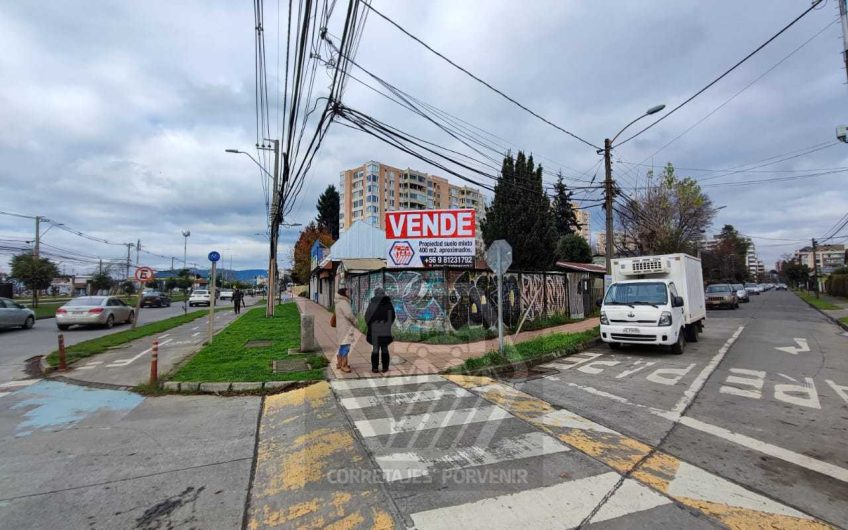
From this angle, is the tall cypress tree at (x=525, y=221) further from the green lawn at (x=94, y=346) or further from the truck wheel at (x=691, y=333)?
the green lawn at (x=94, y=346)

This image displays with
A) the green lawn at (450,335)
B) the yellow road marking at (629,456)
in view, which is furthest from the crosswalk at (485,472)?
the green lawn at (450,335)

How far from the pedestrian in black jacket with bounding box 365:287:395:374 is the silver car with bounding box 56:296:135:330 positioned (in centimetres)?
1487

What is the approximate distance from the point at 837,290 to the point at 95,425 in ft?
161

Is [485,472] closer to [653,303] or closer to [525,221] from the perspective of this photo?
[653,303]

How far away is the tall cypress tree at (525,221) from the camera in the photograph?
80.6 ft

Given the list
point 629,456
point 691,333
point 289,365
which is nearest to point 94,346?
point 289,365

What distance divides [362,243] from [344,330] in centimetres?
1712

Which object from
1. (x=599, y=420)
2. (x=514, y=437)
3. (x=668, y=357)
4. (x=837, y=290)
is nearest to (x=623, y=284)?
(x=668, y=357)

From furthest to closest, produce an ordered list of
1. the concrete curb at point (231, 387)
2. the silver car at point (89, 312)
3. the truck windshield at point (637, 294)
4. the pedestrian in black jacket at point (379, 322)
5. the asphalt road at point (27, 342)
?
1. the silver car at point (89, 312)
2. the truck windshield at point (637, 294)
3. the asphalt road at point (27, 342)
4. the pedestrian in black jacket at point (379, 322)
5. the concrete curb at point (231, 387)

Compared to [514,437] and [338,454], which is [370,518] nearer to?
[338,454]

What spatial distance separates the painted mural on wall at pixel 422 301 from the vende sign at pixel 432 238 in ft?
4.16

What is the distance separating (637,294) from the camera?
34.3 feet

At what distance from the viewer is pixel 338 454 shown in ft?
13.1

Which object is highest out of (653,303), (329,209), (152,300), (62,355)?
(329,209)
